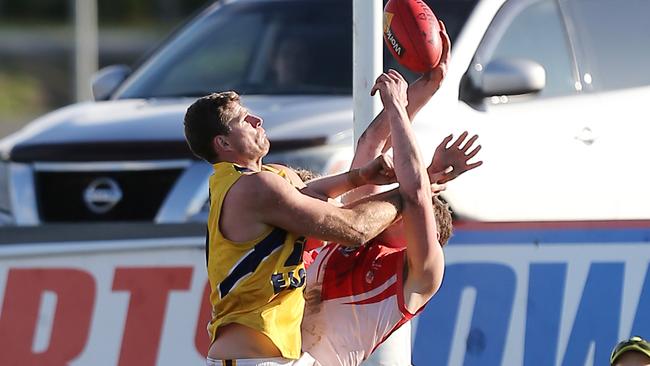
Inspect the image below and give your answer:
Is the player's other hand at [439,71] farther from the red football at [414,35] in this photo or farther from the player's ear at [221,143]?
the player's ear at [221,143]

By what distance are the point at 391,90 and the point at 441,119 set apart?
2845 mm

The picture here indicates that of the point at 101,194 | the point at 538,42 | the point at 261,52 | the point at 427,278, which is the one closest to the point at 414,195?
the point at 427,278

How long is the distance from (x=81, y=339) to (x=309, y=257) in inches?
69.3

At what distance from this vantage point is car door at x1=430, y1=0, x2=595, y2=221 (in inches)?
312

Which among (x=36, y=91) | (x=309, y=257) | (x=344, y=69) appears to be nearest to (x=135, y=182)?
(x=344, y=69)

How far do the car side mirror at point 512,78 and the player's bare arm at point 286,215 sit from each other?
3146 millimetres

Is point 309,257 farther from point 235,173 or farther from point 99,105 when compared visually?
point 99,105

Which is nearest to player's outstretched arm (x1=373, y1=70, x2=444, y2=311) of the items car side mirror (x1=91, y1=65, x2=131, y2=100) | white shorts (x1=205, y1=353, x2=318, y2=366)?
white shorts (x1=205, y1=353, x2=318, y2=366)

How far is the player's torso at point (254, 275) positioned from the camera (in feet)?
16.1

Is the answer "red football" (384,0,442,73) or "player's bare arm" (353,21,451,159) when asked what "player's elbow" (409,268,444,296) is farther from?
"red football" (384,0,442,73)

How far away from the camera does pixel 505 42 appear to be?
330 inches

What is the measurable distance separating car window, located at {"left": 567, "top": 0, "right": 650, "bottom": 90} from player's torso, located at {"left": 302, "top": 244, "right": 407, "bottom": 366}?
12.0 feet

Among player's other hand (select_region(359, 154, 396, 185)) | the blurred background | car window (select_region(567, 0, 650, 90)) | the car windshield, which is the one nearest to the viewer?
player's other hand (select_region(359, 154, 396, 185))

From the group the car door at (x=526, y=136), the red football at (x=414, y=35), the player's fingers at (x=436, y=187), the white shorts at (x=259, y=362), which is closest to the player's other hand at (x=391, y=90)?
the red football at (x=414, y=35)
